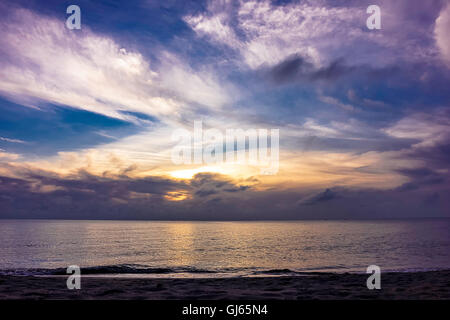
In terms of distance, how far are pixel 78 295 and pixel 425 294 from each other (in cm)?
1558

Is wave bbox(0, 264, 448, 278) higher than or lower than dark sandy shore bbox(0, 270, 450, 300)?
lower

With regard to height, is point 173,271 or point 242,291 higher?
point 242,291

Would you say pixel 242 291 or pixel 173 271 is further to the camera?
pixel 173 271

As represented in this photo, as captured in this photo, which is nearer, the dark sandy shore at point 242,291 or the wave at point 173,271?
the dark sandy shore at point 242,291

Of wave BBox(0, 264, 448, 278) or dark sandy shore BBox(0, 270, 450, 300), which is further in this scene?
wave BBox(0, 264, 448, 278)

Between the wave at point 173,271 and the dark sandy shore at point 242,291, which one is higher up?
the dark sandy shore at point 242,291
